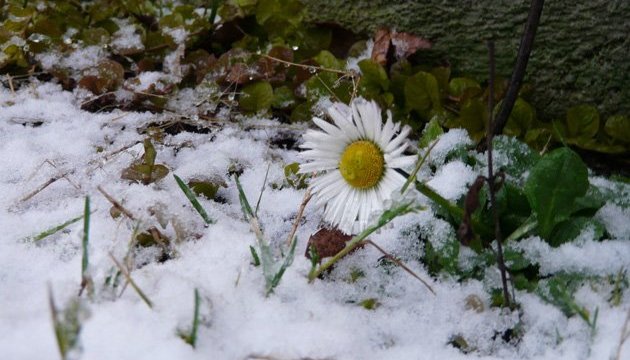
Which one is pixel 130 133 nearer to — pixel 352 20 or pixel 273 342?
pixel 352 20

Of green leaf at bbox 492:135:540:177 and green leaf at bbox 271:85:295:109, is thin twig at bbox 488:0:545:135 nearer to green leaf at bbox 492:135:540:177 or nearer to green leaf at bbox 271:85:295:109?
green leaf at bbox 492:135:540:177

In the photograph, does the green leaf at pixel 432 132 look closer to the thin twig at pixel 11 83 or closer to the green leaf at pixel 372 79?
the green leaf at pixel 372 79

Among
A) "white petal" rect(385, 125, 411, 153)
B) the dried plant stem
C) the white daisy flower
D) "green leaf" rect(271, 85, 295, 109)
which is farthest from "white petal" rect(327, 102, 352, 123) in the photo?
"green leaf" rect(271, 85, 295, 109)

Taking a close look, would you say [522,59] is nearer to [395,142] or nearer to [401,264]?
[395,142]

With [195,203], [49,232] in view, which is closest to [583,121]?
[195,203]

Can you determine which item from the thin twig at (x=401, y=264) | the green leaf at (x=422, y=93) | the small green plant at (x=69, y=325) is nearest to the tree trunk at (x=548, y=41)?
the green leaf at (x=422, y=93)

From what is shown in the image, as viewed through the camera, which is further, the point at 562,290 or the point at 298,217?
the point at 298,217

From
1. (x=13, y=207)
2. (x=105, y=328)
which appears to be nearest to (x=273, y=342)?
(x=105, y=328)
